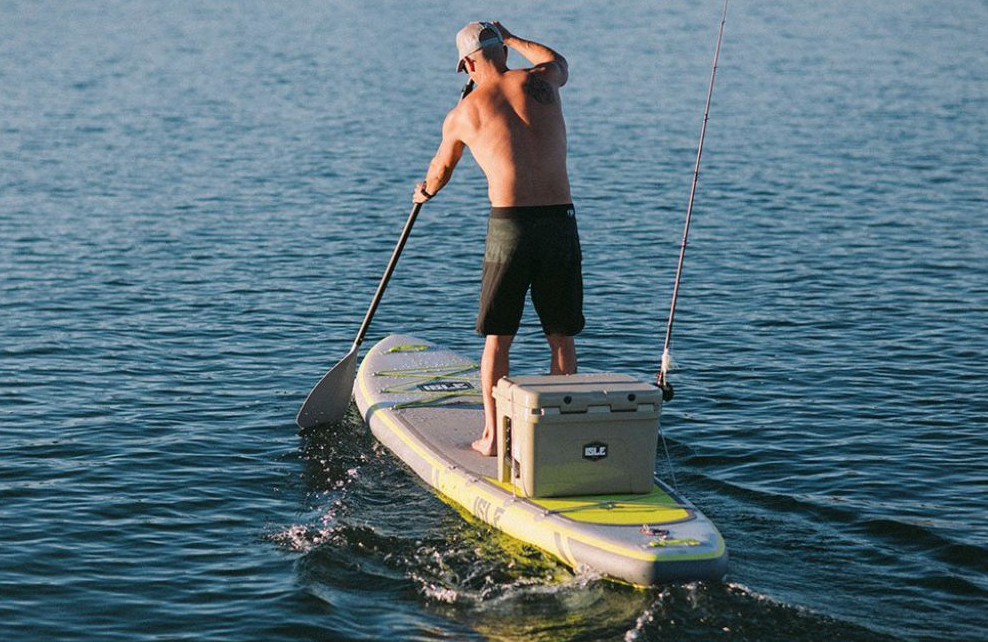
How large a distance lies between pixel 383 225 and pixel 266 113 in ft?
27.4

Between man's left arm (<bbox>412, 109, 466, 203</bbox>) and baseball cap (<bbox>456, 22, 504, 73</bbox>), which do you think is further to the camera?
man's left arm (<bbox>412, 109, 466, 203</bbox>)

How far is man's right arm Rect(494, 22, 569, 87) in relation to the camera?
748 centimetres

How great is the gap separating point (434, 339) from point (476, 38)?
15.3 feet

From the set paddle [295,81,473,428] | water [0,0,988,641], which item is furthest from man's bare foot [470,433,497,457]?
paddle [295,81,473,428]

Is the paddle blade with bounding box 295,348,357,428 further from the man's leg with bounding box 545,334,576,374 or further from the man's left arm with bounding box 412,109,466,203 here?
the man's leg with bounding box 545,334,576,374

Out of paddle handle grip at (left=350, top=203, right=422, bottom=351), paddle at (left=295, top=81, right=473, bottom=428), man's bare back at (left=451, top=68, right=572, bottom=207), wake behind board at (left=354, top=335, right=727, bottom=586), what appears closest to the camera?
wake behind board at (left=354, top=335, right=727, bottom=586)

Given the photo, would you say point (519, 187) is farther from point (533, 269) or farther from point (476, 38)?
point (476, 38)

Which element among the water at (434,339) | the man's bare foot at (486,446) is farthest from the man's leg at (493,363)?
the water at (434,339)

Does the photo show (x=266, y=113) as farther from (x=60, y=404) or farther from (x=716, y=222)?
(x=60, y=404)

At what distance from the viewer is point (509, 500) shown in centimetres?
724

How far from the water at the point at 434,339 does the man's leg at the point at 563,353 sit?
3.23 feet

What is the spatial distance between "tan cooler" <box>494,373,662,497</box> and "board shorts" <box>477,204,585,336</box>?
0.48 m

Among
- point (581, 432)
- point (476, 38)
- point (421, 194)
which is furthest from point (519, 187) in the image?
point (581, 432)

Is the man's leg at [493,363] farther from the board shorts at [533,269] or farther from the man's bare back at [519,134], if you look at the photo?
the man's bare back at [519,134]
